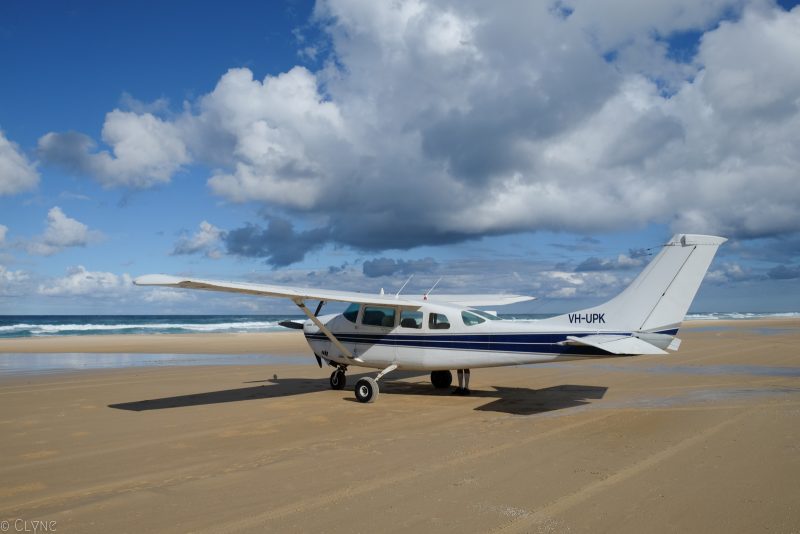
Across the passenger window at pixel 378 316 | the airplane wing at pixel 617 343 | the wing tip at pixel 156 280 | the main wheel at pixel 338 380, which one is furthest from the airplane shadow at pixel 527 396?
the wing tip at pixel 156 280

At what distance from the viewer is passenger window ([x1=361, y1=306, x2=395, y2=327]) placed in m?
11.3

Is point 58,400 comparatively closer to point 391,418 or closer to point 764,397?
point 391,418

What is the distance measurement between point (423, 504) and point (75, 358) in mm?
20809

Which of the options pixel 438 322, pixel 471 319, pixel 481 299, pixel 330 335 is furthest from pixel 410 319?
pixel 481 299

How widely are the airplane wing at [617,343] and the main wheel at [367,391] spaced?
367 centimetres

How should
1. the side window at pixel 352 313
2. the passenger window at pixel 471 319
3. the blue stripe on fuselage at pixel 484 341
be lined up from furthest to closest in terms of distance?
the side window at pixel 352 313 → the passenger window at pixel 471 319 → the blue stripe on fuselage at pixel 484 341

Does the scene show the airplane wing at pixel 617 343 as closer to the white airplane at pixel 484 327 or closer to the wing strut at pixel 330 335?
the white airplane at pixel 484 327

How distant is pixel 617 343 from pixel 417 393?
14.9 ft

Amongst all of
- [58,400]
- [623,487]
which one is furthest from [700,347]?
[58,400]

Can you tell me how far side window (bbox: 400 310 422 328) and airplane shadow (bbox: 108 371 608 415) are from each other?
164 centimetres

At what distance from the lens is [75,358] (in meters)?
21.2

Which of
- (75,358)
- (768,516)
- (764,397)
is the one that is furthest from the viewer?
(75,358)

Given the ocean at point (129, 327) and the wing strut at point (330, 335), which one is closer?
the wing strut at point (330, 335)

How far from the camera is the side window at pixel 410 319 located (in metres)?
11.0
